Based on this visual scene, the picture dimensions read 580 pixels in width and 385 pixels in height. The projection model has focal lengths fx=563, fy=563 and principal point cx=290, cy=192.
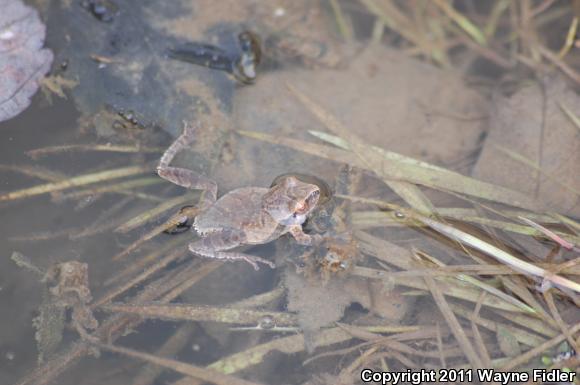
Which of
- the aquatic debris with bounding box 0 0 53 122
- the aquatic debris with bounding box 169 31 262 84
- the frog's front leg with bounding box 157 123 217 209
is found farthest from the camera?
the aquatic debris with bounding box 169 31 262 84

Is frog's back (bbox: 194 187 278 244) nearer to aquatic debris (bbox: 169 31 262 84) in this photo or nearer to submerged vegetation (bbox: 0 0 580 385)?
submerged vegetation (bbox: 0 0 580 385)

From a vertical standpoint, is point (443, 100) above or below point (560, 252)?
above

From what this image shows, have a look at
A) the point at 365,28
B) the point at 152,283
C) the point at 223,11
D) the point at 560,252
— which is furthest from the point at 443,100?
the point at 152,283

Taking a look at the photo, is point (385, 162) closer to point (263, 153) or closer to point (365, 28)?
point (263, 153)

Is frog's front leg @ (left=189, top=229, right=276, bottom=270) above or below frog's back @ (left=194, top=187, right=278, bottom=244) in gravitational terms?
below

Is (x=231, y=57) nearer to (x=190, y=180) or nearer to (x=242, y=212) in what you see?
→ (x=190, y=180)

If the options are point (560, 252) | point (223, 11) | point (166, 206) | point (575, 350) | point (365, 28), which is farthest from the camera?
point (365, 28)
